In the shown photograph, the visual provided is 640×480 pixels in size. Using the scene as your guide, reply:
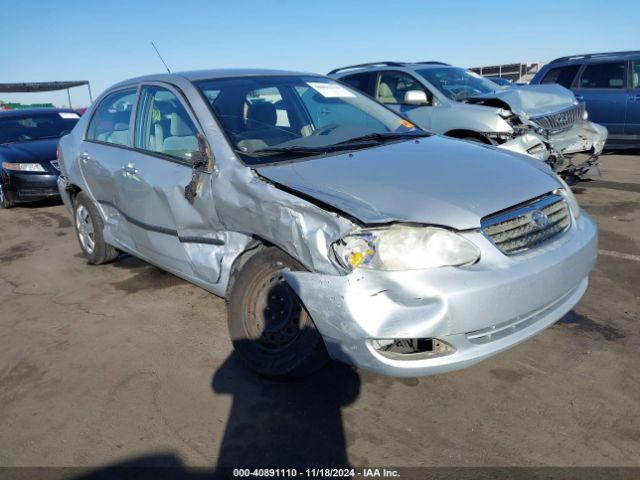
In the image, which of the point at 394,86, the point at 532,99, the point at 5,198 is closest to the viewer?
the point at 532,99

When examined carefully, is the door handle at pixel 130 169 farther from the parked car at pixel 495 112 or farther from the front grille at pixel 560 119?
the front grille at pixel 560 119

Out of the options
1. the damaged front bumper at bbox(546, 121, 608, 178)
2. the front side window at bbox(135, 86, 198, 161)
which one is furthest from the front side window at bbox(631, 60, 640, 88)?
→ the front side window at bbox(135, 86, 198, 161)

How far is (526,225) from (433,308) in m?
0.72

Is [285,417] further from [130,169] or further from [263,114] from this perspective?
[130,169]

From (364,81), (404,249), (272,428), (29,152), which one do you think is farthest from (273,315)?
(29,152)

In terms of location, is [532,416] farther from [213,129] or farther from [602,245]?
[602,245]

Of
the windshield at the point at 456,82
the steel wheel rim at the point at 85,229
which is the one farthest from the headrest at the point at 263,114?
the windshield at the point at 456,82

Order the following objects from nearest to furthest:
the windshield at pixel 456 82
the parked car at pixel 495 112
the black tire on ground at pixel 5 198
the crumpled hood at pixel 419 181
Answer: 1. the crumpled hood at pixel 419 181
2. the parked car at pixel 495 112
3. the windshield at pixel 456 82
4. the black tire on ground at pixel 5 198

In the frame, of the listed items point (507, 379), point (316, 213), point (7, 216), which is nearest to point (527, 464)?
point (507, 379)

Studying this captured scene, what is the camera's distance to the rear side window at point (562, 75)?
31.9 feet

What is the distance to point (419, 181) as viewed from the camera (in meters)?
2.71

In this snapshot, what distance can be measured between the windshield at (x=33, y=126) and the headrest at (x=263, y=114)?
649 centimetres

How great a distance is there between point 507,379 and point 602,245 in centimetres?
262

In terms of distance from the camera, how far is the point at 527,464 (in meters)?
2.21
